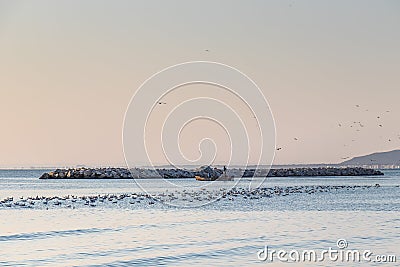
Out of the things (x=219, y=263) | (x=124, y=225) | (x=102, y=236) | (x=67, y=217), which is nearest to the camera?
(x=219, y=263)

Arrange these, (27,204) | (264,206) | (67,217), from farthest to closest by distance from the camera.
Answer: (27,204) → (264,206) → (67,217)

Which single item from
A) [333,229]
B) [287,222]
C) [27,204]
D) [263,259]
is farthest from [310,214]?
[27,204]

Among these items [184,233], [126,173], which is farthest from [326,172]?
[184,233]

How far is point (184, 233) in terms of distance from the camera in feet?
86.5

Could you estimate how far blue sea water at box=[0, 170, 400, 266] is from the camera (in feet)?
67.4

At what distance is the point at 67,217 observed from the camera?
33812 mm

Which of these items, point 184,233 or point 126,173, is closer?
point 184,233

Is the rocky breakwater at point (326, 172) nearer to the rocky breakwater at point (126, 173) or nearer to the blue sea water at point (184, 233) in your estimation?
the rocky breakwater at point (126, 173)

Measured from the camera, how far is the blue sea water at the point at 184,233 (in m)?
20.5

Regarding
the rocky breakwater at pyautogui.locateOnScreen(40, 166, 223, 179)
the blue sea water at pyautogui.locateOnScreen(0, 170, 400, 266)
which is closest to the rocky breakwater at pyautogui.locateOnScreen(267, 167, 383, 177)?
the rocky breakwater at pyautogui.locateOnScreen(40, 166, 223, 179)

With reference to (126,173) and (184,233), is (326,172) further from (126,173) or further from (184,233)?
(184,233)

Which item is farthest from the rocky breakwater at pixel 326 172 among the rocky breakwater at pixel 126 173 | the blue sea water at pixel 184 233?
the blue sea water at pixel 184 233

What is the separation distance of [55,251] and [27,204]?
2197 cm

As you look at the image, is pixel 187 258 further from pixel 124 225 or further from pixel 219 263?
pixel 124 225
